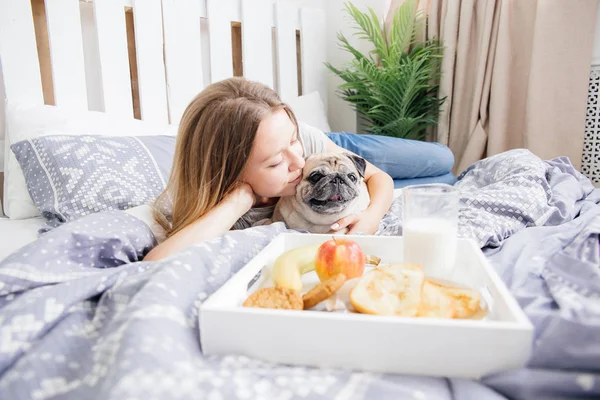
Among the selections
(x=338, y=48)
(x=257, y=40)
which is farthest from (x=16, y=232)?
(x=338, y=48)

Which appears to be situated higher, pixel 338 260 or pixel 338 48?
pixel 338 48

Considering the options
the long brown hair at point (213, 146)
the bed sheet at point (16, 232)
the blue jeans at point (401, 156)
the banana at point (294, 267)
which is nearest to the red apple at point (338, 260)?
the banana at point (294, 267)

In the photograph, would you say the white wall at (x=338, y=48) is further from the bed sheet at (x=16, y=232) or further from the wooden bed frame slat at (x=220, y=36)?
the bed sheet at (x=16, y=232)

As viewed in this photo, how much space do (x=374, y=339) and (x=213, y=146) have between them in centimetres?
80

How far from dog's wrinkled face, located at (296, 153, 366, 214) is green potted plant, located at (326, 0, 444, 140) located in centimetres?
153

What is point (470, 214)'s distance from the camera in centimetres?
111

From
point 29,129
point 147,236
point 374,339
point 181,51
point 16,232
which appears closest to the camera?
point 374,339

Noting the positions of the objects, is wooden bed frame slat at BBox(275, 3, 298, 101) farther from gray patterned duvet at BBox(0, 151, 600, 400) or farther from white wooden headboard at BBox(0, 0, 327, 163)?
gray patterned duvet at BBox(0, 151, 600, 400)

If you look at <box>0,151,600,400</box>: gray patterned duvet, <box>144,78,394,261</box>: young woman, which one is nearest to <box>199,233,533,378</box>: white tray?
<box>0,151,600,400</box>: gray patterned duvet

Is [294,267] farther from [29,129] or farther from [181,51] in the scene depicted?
[181,51]

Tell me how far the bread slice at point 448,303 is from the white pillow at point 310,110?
1906 mm

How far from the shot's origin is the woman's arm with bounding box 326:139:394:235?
3.80 ft

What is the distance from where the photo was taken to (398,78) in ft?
8.14

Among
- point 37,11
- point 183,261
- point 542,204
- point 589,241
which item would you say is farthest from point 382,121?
point 183,261
